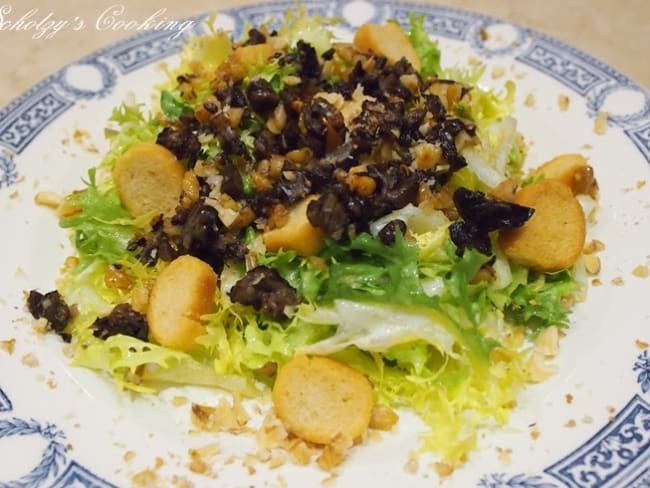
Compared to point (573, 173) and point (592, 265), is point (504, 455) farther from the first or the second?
point (573, 173)

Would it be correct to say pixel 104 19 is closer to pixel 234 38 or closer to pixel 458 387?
pixel 234 38

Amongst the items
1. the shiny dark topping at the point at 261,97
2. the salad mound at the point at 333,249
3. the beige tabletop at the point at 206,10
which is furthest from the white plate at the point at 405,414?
the beige tabletop at the point at 206,10

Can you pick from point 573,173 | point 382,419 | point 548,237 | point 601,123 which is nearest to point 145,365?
point 382,419

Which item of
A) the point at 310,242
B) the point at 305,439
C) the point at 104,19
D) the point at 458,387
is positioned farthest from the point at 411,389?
the point at 104,19

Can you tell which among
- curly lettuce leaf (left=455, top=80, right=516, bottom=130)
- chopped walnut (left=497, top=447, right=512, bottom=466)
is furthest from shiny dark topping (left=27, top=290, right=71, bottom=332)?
curly lettuce leaf (left=455, top=80, right=516, bottom=130)

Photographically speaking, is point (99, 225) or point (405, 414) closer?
point (405, 414)

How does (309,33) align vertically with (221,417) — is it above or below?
above

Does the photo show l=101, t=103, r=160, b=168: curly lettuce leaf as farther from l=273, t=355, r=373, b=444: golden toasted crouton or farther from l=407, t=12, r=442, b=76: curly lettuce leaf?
l=273, t=355, r=373, b=444: golden toasted crouton
